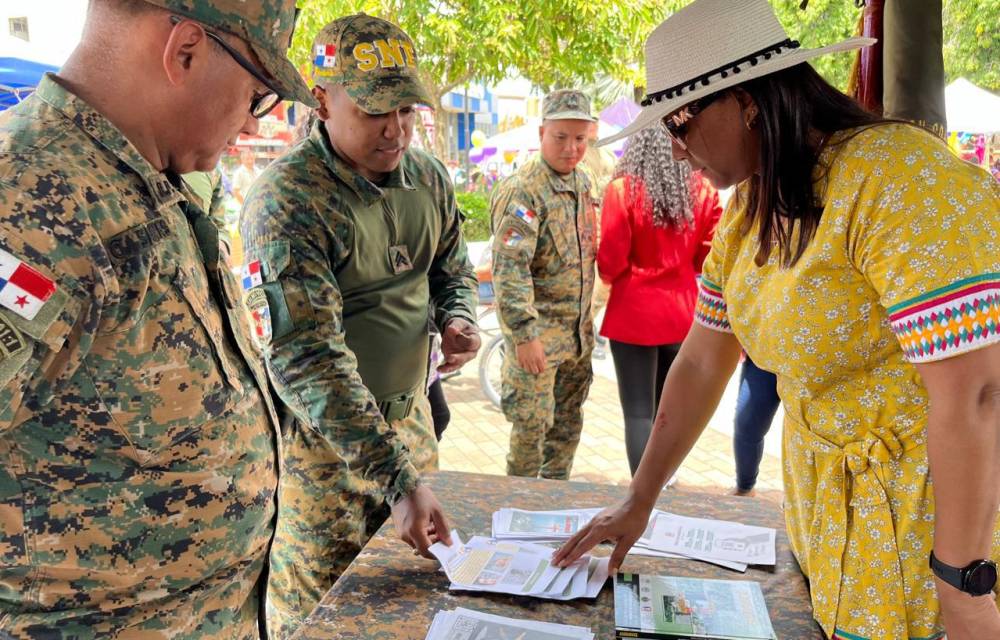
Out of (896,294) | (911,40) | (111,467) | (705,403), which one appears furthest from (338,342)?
(911,40)

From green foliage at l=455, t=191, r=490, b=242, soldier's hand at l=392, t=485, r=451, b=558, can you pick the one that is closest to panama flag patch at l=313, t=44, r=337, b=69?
soldier's hand at l=392, t=485, r=451, b=558

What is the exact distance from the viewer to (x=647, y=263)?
144 inches

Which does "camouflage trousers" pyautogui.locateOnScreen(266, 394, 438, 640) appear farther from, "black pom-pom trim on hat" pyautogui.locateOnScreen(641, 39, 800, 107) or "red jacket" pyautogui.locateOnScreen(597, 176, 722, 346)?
"red jacket" pyautogui.locateOnScreen(597, 176, 722, 346)

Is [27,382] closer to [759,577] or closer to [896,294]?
[896,294]

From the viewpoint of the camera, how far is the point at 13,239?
0.96 meters

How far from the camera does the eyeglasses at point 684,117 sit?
1363 mm

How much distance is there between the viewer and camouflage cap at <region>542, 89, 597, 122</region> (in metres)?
3.61

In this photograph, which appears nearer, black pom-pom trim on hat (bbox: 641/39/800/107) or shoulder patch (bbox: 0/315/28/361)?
shoulder patch (bbox: 0/315/28/361)

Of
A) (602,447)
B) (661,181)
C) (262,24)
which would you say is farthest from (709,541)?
(602,447)

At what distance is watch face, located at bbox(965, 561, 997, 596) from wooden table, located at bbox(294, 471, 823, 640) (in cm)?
33

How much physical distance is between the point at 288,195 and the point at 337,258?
0.66 ft

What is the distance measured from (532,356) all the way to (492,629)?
218 cm

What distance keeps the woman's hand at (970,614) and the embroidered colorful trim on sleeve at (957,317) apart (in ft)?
1.23

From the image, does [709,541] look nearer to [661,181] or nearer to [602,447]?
[661,181]
